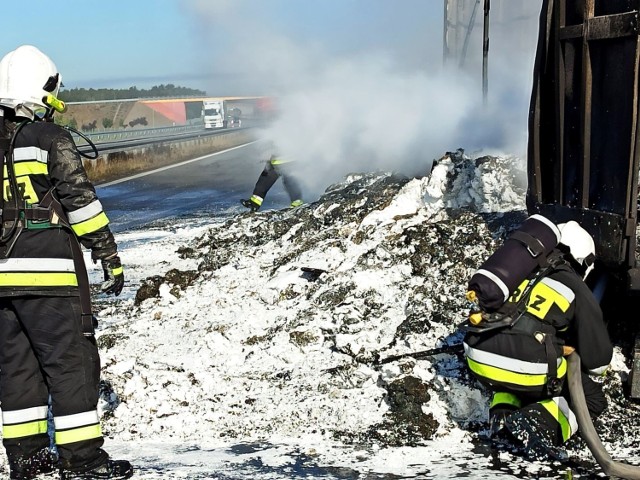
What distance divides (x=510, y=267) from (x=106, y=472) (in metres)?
2.22

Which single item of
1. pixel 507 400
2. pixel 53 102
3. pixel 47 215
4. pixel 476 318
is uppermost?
pixel 53 102

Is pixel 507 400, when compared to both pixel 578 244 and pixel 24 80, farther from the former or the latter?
pixel 24 80

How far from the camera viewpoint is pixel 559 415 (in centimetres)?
386

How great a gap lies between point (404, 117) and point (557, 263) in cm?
731

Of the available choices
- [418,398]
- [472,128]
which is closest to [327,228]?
[472,128]

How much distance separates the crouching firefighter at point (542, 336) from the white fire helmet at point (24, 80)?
235 cm

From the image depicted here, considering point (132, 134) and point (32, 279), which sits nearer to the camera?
point (32, 279)

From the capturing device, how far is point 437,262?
5.89 m

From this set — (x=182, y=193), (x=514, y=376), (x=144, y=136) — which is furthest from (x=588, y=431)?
(x=144, y=136)

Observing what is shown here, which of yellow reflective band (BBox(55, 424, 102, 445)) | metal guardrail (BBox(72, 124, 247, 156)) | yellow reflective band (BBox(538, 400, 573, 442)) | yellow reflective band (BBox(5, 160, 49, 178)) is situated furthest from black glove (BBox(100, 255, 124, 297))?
metal guardrail (BBox(72, 124, 247, 156))

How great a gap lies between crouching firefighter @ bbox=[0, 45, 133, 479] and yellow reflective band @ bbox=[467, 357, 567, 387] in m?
1.85

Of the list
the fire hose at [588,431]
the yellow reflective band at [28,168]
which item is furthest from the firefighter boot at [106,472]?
the fire hose at [588,431]

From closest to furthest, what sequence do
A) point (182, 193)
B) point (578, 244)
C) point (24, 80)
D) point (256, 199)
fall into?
point (578, 244) → point (24, 80) → point (256, 199) → point (182, 193)

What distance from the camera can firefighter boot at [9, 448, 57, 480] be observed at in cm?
396
